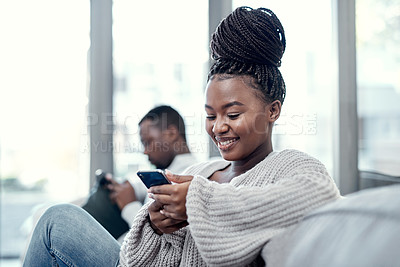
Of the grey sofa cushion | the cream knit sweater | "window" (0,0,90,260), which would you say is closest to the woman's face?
the cream knit sweater

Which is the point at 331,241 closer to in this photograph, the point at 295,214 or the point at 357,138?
the point at 295,214

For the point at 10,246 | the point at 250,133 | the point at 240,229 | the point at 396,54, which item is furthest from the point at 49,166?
the point at 396,54

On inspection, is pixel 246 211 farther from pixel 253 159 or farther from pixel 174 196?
pixel 253 159

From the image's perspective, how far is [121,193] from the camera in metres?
1.90

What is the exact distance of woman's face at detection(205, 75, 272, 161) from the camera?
1.06m

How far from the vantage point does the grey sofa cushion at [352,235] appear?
467 mm

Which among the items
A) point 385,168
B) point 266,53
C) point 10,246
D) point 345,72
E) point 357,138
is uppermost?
point 345,72

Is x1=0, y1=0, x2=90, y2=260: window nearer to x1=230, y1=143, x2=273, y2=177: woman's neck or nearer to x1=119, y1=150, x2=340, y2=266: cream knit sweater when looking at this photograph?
x1=230, y1=143, x2=273, y2=177: woman's neck

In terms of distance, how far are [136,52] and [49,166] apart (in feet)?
3.16

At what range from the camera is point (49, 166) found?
2676 millimetres

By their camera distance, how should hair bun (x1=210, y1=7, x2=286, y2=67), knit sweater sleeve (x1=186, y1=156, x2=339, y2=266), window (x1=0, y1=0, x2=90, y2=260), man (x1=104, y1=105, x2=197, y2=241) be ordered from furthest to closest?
1. window (x1=0, y1=0, x2=90, y2=260)
2. man (x1=104, y1=105, x2=197, y2=241)
3. hair bun (x1=210, y1=7, x2=286, y2=67)
4. knit sweater sleeve (x1=186, y1=156, x2=339, y2=266)

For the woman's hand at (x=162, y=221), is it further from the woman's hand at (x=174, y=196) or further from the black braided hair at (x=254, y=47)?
the black braided hair at (x=254, y=47)

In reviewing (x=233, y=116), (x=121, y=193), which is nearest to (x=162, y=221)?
(x=233, y=116)

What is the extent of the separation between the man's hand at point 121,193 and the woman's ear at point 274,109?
3.26 ft
